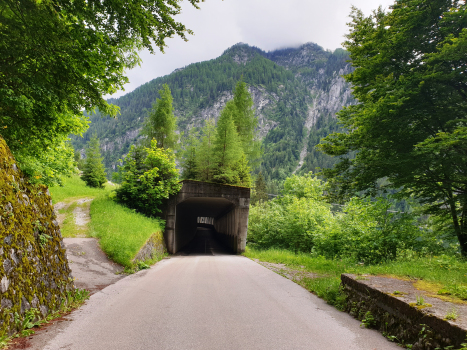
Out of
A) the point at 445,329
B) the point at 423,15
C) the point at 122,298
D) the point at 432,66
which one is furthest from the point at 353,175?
the point at 122,298

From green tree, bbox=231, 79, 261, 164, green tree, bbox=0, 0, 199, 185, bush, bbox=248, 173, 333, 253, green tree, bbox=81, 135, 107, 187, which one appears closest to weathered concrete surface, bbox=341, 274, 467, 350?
green tree, bbox=0, 0, 199, 185

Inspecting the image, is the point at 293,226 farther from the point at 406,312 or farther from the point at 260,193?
the point at 260,193

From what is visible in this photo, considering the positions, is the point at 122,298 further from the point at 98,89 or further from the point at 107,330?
the point at 98,89

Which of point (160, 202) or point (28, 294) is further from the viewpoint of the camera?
point (160, 202)

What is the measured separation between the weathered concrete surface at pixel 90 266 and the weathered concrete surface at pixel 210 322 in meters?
0.87

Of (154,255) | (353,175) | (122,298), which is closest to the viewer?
(122,298)

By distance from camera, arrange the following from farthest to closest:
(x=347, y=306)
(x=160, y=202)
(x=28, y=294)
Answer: (x=160, y=202), (x=347, y=306), (x=28, y=294)

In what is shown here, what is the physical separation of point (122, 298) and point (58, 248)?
1852mm

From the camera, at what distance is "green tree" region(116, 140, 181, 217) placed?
17.1m

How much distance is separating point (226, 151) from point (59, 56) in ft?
64.5

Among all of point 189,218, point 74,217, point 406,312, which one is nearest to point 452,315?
point 406,312

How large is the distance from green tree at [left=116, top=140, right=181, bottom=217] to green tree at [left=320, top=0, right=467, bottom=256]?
11890 mm

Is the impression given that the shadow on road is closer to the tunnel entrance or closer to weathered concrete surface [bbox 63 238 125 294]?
the tunnel entrance

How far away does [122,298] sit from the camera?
19.6 ft
